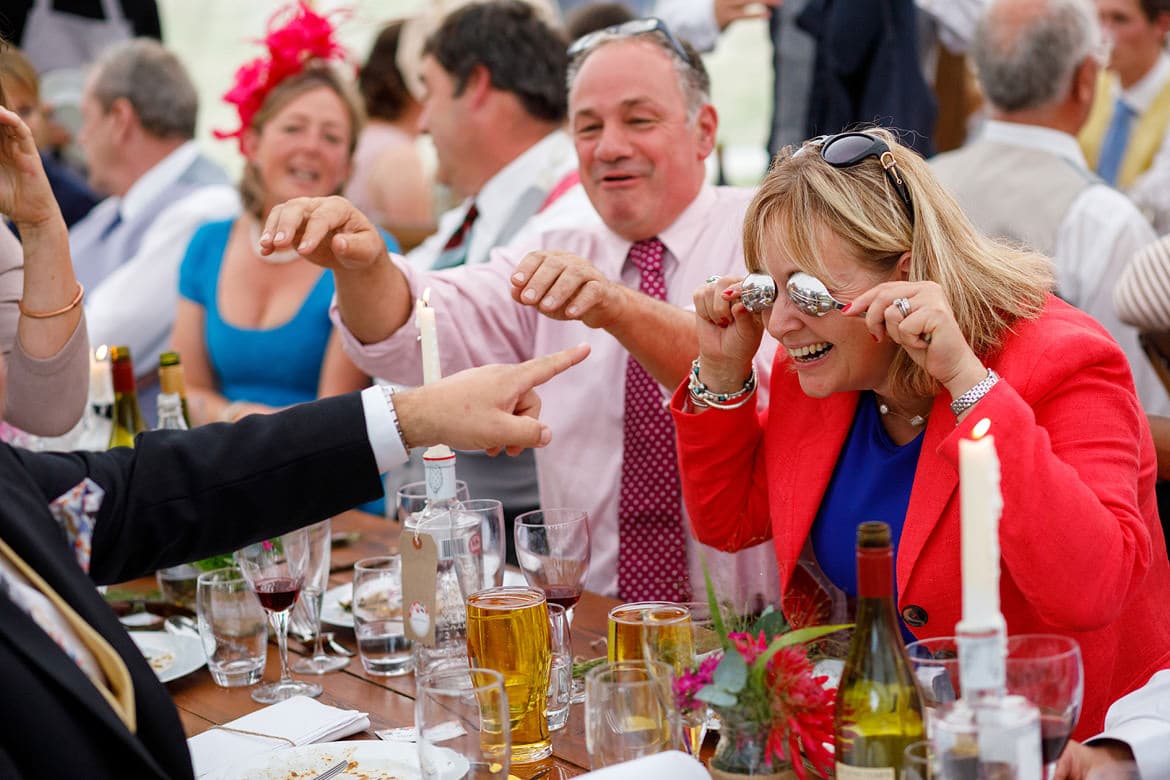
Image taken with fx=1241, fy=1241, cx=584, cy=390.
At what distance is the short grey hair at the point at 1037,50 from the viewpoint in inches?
134

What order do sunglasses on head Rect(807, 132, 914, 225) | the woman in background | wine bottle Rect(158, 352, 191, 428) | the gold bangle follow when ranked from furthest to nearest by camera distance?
the woman in background → wine bottle Rect(158, 352, 191, 428) → the gold bangle → sunglasses on head Rect(807, 132, 914, 225)

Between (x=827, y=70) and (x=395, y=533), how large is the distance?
7.64ft

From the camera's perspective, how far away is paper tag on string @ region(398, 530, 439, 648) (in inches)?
65.7

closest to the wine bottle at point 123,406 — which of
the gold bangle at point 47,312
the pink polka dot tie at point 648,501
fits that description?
the gold bangle at point 47,312

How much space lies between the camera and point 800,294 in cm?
175

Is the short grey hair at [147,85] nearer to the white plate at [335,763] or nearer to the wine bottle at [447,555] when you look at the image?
the wine bottle at [447,555]

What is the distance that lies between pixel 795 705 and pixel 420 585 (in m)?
0.62

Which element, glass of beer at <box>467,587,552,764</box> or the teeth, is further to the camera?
the teeth

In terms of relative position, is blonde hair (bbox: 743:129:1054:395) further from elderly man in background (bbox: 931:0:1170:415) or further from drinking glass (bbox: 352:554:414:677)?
elderly man in background (bbox: 931:0:1170:415)

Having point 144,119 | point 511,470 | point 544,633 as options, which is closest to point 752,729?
point 544,633

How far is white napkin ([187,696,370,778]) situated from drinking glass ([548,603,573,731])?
25cm

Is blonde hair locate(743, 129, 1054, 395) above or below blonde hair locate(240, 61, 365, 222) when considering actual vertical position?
below

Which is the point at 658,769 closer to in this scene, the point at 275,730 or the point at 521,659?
the point at 521,659

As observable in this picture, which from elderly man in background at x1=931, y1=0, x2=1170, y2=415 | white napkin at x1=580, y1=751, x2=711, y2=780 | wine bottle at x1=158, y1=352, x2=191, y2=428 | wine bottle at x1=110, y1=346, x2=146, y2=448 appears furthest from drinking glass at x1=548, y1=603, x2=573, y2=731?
elderly man in background at x1=931, y1=0, x2=1170, y2=415
